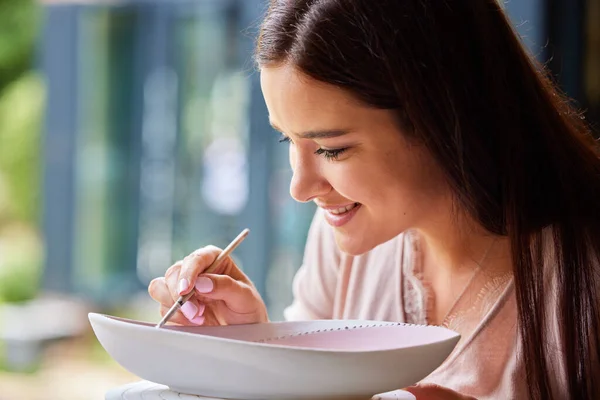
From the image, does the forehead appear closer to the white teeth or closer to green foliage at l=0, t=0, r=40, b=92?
the white teeth

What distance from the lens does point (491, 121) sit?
1131mm

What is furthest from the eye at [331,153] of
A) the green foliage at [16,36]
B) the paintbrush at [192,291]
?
the green foliage at [16,36]

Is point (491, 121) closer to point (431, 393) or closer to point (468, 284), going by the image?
point (468, 284)

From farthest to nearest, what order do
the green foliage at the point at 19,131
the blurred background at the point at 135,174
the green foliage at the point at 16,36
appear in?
the green foliage at the point at 16,36 < the green foliage at the point at 19,131 < the blurred background at the point at 135,174

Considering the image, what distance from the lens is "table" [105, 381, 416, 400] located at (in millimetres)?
867

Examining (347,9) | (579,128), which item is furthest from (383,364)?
(579,128)

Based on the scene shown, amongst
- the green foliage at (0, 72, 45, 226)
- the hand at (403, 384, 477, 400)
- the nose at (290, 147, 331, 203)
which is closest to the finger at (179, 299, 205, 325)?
the nose at (290, 147, 331, 203)

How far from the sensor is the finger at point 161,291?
113cm

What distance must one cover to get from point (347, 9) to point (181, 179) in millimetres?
4138

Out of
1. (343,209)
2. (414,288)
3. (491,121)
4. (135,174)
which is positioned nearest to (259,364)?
(343,209)

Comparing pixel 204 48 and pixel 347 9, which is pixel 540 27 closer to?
pixel 347 9

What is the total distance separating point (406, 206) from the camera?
3.81 ft

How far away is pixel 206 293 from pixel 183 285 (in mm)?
53

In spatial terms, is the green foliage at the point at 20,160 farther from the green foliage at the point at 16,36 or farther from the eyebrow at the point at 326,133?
the eyebrow at the point at 326,133
